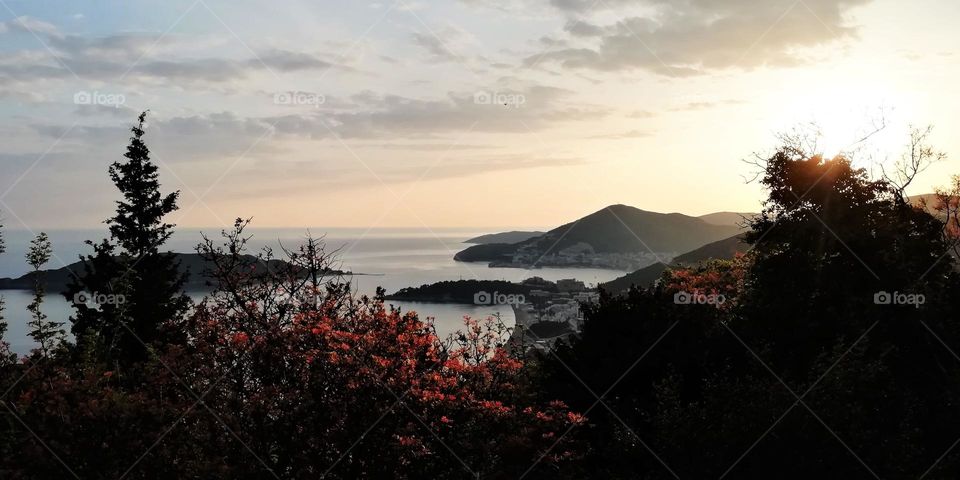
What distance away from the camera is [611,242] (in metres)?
89.4

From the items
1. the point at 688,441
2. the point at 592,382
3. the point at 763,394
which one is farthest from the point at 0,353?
the point at 763,394

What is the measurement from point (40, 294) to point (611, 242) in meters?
80.9

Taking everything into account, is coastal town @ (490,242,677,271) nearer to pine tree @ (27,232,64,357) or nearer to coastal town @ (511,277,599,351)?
coastal town @ (511,277,599,351)

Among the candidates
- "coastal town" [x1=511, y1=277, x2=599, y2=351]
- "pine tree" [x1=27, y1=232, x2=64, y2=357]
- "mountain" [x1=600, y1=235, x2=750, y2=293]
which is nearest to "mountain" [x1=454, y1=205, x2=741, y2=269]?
"mountain" [x1=600, y1=235, x2=750, y2=293]

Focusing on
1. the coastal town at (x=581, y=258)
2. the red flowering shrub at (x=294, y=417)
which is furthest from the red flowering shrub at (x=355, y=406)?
the coastal town at (x=581, y=258)

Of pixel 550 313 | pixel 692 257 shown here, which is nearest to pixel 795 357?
pixel 550 313

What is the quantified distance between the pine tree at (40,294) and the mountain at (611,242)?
181ft

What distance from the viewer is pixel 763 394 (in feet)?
37.2

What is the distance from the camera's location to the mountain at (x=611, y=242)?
76312 millimetres

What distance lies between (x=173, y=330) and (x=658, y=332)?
992cm

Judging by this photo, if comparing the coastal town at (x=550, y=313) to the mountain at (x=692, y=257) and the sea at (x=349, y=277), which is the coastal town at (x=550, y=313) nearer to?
the sea at (x=349, y=277)

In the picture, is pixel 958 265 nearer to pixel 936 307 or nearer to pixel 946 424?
pixel 936 307

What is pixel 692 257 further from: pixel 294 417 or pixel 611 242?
pixel 294 417

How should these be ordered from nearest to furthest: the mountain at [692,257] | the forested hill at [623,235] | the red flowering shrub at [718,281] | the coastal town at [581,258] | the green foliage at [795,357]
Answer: the green foliage at [795,357] → the red flowering shrub at [718,281] → the mountain at [692,257] → the coastal town at [581,258] → the forested hill at [623,235]
